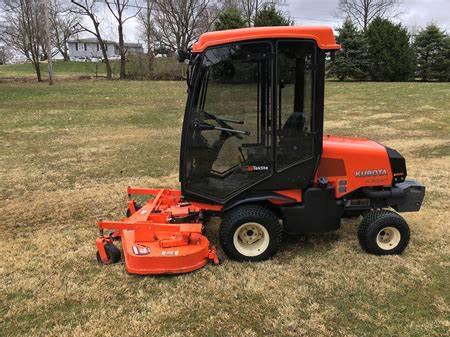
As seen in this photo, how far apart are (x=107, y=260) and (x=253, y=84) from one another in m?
2.12

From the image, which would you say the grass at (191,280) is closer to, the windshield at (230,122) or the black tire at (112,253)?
the black tire at (112,253)

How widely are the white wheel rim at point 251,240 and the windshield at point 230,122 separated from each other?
0.38m

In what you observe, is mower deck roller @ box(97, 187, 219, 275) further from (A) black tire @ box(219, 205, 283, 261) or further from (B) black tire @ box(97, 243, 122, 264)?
(A) black tire @ box(219, 205, 283, 261)

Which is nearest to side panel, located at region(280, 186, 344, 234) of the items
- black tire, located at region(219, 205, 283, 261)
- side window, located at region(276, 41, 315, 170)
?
black tire, located at region(219, 205, 283, 261)

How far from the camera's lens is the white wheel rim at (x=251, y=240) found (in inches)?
158

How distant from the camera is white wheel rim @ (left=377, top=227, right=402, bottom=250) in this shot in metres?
4.14

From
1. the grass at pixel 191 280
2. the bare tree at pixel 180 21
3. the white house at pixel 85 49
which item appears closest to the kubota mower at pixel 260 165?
the grass at pixel 191 280

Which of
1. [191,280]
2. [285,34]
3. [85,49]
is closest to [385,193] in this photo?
[285,34]

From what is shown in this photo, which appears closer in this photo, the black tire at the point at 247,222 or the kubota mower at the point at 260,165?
the kubota mower at the point at 260,165

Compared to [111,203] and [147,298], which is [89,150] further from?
[147,298]

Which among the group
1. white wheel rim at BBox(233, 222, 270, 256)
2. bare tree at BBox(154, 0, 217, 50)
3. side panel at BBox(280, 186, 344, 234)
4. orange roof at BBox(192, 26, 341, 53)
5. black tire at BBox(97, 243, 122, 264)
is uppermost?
bare tree at BBox(154, 0, 217, 50)

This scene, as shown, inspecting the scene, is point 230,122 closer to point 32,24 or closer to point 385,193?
point 385,193

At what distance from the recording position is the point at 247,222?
3943 millimetres

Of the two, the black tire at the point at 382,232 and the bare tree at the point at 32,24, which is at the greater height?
the bare tree at the point at 32,24
